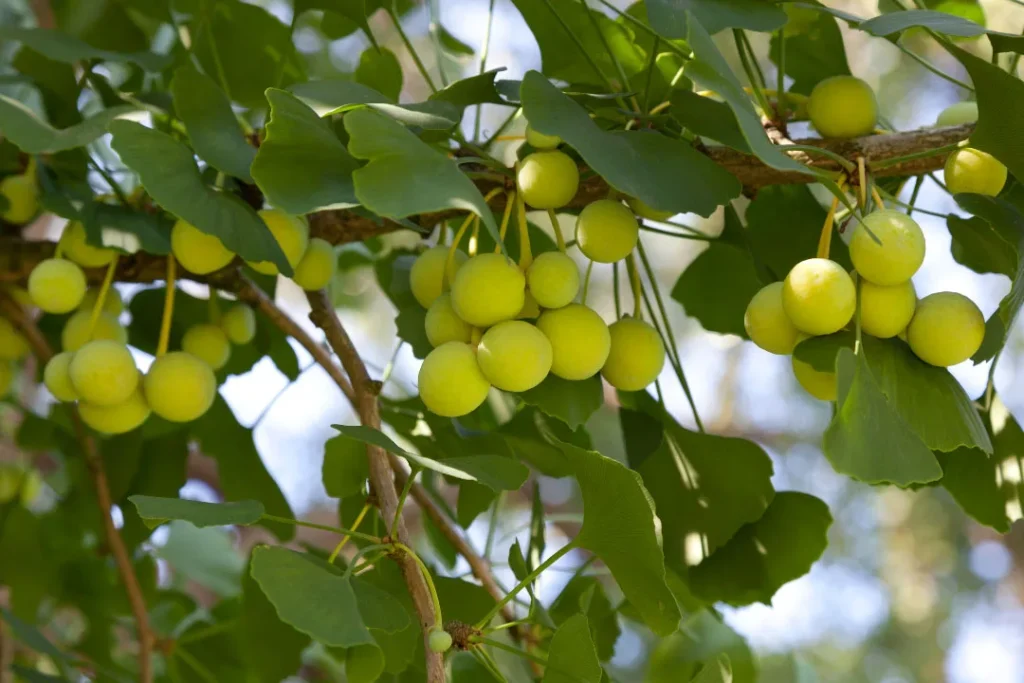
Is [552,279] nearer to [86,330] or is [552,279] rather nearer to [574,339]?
[574,339]

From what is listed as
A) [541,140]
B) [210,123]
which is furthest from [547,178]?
[210,123]

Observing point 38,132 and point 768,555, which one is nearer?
point 38,132

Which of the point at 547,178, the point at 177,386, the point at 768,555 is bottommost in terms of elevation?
the point at 768,555

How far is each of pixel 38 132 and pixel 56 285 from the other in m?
0.16

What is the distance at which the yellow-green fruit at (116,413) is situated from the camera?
75cm

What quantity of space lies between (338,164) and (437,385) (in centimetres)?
14

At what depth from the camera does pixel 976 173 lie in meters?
0.62

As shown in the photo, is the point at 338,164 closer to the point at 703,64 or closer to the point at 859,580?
the point at 703,64

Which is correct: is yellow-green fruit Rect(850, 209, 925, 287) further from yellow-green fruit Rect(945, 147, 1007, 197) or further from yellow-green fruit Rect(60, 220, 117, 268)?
yellow-green fruit Rect(60, 220, 117, 268)

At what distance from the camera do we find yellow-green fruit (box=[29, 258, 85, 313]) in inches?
30.2

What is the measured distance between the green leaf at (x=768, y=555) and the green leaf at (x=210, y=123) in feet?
1.52

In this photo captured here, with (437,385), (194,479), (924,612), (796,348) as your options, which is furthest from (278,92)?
(924,612)

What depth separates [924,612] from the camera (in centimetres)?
476

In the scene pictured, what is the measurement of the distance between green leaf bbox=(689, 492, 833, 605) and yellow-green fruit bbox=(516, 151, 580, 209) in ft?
1.10
